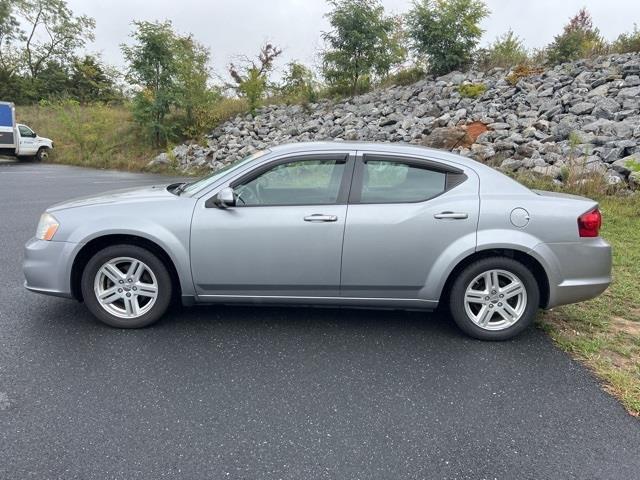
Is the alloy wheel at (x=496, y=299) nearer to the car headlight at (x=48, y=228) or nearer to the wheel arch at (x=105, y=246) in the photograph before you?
the wheel arch at (x=105, y=246)

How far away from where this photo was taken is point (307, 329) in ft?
13.1

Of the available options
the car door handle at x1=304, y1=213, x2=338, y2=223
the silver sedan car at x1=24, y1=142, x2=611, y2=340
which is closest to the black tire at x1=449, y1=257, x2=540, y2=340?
the silver sedan car at x1=24, y1=142, x2=611, y2=340

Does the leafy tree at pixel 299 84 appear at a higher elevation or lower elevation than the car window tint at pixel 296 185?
higher

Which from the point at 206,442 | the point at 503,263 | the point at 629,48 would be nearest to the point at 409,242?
the point at 503,263

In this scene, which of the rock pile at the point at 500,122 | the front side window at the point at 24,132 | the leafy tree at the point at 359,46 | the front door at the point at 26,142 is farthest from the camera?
the front side window at the point at 24,132

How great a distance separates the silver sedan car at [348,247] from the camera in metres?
3.74

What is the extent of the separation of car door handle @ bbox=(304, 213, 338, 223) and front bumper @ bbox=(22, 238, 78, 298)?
6.19ft

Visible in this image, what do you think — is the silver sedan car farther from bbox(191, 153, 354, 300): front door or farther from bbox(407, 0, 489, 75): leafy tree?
bbox(407, 0, 489, 75): leafy tree

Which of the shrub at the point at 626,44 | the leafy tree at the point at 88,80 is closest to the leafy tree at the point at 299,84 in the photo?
the shrub at the point at 626,44

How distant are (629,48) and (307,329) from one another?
1837 centimetres

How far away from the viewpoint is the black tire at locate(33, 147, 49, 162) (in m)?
24.4

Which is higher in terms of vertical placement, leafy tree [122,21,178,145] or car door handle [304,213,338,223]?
leafy tree [122,21,178,145]

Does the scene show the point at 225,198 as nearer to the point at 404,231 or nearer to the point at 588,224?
the point at 404,231

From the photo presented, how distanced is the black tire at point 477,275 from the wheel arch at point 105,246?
7.51ft
